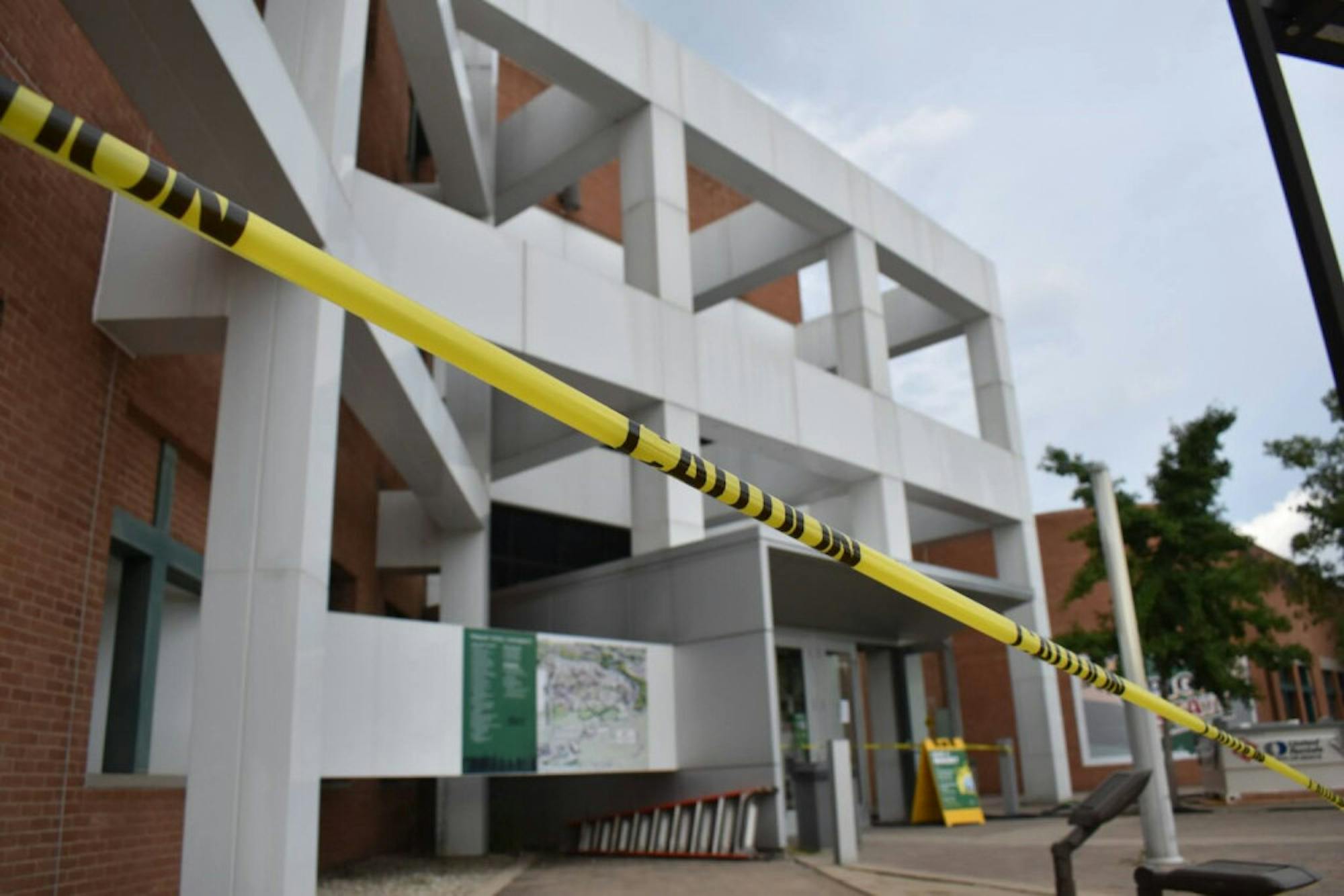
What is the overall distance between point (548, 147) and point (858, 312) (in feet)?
19.8

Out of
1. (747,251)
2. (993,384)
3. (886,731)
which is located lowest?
(886,731)

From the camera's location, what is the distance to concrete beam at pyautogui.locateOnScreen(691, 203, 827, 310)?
20109 mm

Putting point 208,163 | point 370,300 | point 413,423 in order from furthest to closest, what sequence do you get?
point 413,423, point 208,163, point 370,300

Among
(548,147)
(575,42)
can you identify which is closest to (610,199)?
(548,147)

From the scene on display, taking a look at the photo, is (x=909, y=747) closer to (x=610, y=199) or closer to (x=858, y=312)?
(x=858, y=312)

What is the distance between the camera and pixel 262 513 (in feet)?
23.7

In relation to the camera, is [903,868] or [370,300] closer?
[370,300]

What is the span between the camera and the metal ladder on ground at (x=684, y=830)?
11.8 m

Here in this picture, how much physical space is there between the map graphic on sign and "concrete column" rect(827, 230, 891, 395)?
8045 mm

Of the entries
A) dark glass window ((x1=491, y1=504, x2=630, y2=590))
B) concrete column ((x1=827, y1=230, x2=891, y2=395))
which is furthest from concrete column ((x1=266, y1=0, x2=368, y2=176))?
concrete column ((x1=827, y1=230, x2=891, y2=395))

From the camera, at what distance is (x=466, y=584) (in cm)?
1490

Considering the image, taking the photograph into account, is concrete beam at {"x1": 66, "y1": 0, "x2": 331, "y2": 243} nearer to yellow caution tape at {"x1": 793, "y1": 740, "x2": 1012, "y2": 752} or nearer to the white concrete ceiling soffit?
the white concrete ceiling soffit

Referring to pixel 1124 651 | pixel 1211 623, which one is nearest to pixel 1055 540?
pixel 1211 623

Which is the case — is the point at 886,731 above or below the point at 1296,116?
below
